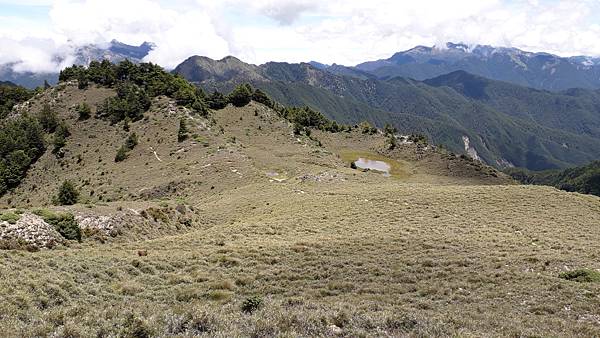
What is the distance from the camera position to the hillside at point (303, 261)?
13.4 metres

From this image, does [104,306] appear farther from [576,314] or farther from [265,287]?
[576,314]

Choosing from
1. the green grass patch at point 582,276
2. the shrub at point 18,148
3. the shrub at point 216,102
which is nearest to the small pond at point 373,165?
the shrub at point 216,102

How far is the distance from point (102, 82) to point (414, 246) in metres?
108

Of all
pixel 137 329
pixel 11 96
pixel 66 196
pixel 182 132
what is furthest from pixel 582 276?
pixel 11 96

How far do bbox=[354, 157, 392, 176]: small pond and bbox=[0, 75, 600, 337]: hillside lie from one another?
20.7 m

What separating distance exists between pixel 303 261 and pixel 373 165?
68.2 meters

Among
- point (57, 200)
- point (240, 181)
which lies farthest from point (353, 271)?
point (57, 200)

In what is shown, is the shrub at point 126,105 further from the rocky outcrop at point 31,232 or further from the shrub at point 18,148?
the rocky outcrop at point 31,232

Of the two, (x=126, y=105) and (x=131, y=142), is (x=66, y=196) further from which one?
(x=126, y=105)

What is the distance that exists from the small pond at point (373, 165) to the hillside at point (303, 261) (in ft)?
68.0

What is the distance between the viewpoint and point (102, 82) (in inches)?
4409

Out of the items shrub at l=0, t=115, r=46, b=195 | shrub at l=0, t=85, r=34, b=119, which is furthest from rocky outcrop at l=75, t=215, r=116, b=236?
shrub at l=0, t=85, r=34, b=119

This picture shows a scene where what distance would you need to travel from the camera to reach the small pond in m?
83.9

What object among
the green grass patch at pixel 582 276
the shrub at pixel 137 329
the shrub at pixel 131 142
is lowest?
the shrub at pixel 137 329
